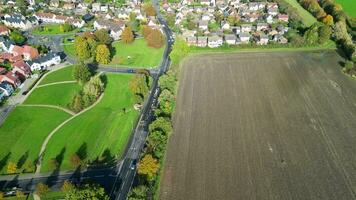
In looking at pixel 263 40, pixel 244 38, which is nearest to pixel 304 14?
pixel 263 40

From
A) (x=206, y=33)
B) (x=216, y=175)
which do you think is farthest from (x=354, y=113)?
(x=206, y=33)

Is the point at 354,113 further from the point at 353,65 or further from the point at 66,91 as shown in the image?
the point at 66,91

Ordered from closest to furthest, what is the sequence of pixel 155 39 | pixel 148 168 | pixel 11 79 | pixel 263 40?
1. pixel 148 168
2. pixel 11 79
3. pixel 155 39
4. pixel 263 40

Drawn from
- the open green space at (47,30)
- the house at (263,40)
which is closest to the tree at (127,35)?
the open green space at (47,30)

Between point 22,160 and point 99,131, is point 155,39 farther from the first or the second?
point 22,160

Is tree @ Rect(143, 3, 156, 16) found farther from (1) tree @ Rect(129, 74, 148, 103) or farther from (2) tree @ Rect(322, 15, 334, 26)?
(2) tree @ Rect(322, 15, 334, 26)
